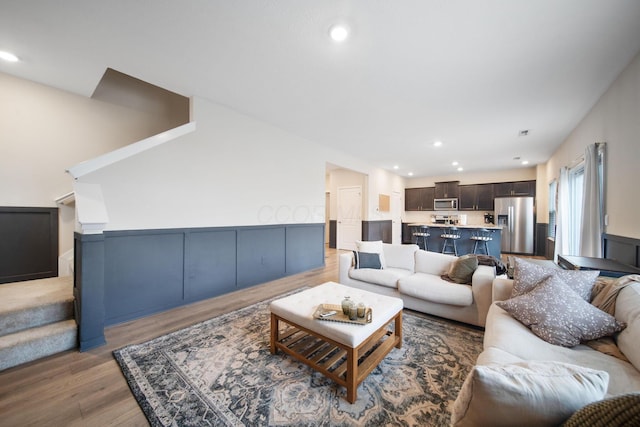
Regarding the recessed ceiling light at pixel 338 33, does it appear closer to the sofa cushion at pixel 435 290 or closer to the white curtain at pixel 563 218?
the sofa cushion at pixel 435 290

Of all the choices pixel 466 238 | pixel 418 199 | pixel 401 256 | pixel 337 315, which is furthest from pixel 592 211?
pixel 418 199

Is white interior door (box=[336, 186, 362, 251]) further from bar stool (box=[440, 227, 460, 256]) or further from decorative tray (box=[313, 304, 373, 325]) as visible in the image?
decorative tray (box=[313, 304, 373, 325])

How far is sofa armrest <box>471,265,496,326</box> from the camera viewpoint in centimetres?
233

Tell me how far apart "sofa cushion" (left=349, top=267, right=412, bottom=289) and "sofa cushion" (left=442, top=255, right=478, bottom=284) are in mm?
537

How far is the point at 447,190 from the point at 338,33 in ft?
26.3

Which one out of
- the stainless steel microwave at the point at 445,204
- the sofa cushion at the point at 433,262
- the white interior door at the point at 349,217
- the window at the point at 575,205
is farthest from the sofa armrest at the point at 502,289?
the stainless steel microwave at the point at 445,204

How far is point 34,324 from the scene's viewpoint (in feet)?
6.82

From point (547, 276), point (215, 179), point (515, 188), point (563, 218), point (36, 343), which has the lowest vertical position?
point (36, 343)

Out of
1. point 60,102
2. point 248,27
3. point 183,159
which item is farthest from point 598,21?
point 60,102

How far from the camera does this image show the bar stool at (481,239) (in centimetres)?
606

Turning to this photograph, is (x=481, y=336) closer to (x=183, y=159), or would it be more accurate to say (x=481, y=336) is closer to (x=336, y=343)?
(x=336, y=343)

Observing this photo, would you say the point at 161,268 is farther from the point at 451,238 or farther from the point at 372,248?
the point at 451,238

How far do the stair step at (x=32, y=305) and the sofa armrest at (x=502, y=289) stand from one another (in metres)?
4.00

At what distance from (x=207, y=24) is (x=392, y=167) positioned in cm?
653
